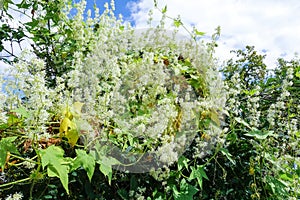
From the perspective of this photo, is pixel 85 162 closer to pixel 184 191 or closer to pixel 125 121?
pixel 125 121

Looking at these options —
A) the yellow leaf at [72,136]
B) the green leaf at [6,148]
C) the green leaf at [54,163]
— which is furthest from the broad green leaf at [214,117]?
the green leaf at [6,148]

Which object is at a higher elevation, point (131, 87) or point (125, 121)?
point (131, 87)

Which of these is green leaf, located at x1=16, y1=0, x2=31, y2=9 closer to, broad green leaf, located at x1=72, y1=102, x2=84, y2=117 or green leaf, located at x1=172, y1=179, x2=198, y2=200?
broad green leaf, located at x1=72, y1=102, x2=84, y2=117

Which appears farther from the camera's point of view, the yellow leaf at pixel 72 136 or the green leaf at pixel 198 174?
the green leaf at pixel 198 174

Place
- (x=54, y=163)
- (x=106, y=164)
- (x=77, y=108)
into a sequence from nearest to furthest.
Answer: (x=54, y=163), (x=106, y=164), (x=77, y=108)

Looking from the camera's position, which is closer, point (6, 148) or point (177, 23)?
point (6, 148)

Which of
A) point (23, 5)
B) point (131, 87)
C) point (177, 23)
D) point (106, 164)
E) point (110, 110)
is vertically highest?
point (23, 5)

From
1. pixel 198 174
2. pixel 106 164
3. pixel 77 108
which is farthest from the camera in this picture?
pixel 198 174

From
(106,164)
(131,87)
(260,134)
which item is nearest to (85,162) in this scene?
(106,164)

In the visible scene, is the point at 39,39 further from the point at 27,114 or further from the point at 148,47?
the point at 27,114

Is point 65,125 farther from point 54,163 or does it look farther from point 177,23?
point 177,23

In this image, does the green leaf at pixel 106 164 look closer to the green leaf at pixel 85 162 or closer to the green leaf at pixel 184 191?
the green leaf at pixel 85 162

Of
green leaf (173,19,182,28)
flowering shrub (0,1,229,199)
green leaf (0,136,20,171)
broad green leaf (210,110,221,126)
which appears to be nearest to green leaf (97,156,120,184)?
flowering shrub (0,1,229,199)

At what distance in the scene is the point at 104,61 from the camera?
77.4 inches
